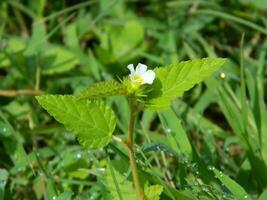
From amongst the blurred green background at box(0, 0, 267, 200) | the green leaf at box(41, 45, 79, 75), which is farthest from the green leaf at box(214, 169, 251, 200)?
the green leaf at box(41, 45, 79, 75)

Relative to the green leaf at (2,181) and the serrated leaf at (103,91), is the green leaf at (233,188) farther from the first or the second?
the green leaf at (2,181)

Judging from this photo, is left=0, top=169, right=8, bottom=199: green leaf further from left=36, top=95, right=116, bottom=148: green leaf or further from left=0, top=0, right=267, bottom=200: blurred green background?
left=36, top=95, right=116, bottom=148: green leaf

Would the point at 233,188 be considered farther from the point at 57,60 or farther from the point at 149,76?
the point at 57,60

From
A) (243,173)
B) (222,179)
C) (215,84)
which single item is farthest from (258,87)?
(222,179)

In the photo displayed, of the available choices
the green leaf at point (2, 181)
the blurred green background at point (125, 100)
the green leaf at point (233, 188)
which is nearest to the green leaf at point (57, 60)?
the blurred green background at point (125, 100)

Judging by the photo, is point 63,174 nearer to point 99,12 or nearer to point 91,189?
point 91,189

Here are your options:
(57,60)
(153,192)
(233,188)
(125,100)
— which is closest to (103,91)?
(153,192)

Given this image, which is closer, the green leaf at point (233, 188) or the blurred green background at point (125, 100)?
the green leaf at point (233, 188)
